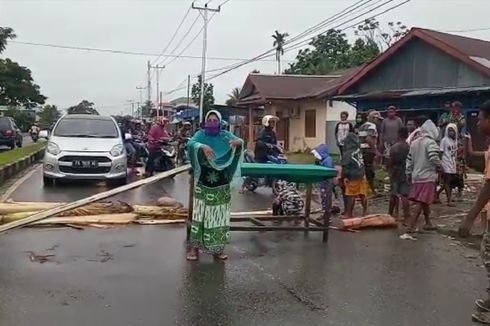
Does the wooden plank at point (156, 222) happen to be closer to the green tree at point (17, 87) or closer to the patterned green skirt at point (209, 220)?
the patterned green skirt at point (209, 220)

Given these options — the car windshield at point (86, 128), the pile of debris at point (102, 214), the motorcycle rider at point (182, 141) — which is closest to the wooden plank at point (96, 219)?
the pile of debris at point (102, 214)

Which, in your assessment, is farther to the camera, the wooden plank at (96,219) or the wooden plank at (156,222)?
the wooden plank at (156,222)

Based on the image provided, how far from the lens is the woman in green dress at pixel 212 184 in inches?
278

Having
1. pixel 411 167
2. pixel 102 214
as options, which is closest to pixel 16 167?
pixel 102 214

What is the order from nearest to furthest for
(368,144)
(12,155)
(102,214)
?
(102,214) < (368,144) < (12,155)

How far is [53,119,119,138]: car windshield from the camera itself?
15.1m

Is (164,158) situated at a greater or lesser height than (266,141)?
lesser

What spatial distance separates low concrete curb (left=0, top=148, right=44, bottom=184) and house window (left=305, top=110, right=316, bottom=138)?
1371 centimetres

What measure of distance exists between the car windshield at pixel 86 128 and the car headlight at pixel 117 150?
82 cm

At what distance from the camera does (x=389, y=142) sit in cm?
1376

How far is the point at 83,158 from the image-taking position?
1388 centimetres

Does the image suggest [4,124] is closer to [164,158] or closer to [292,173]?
[164,158]

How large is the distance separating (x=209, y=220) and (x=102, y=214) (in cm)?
289

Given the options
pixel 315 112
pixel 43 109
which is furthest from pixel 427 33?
pixel 43 109
